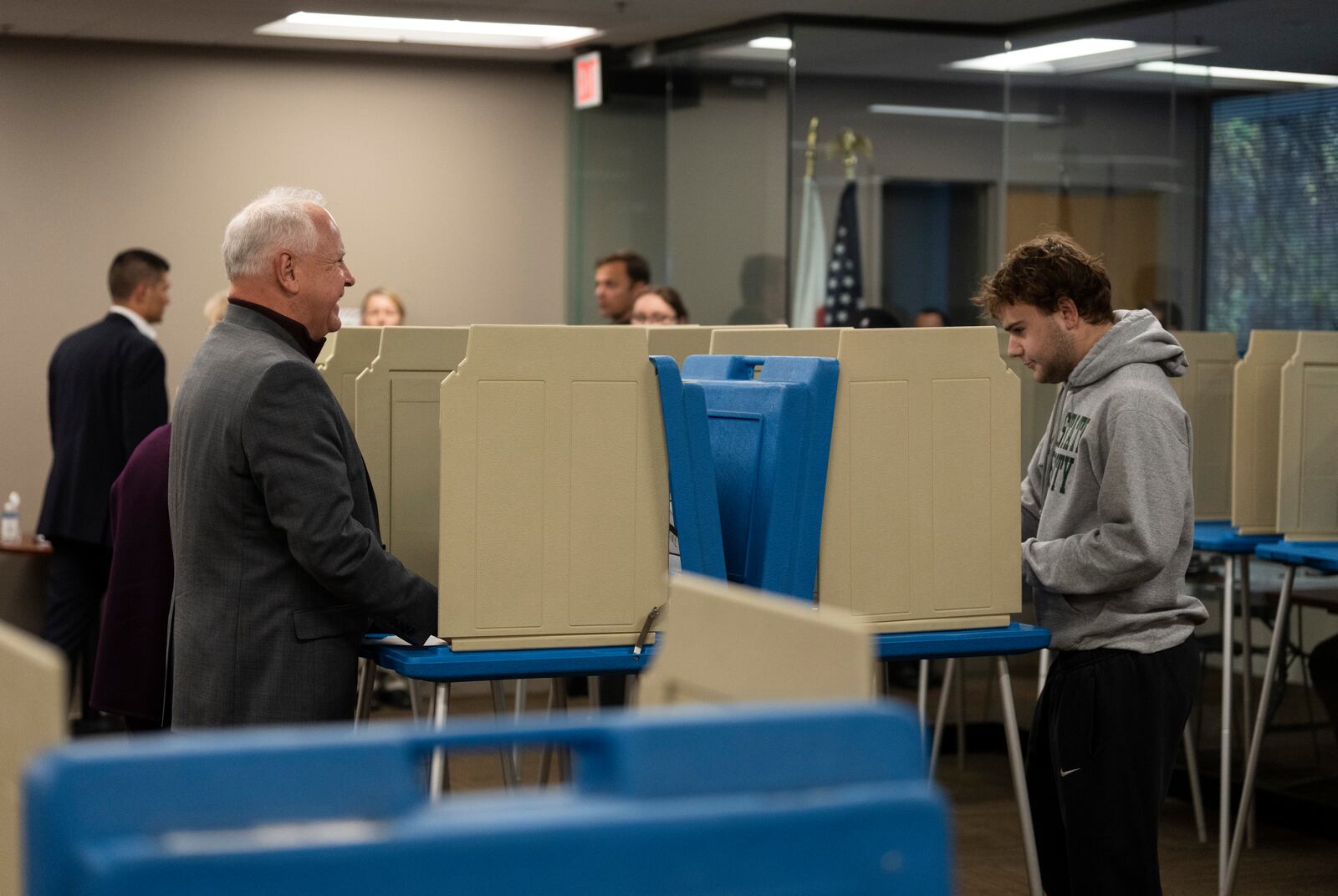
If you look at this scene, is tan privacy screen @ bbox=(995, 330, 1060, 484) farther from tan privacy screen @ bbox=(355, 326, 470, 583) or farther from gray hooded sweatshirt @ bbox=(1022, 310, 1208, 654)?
tan privacy screen @ bbox=(355, 326, 470, 583)

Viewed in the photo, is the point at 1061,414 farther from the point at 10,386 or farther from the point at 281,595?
the point at 10,386

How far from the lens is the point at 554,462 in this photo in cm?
240

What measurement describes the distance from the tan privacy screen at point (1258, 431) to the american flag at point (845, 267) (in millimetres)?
3084

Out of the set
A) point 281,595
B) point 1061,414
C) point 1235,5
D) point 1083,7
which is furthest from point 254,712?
point 1083,7

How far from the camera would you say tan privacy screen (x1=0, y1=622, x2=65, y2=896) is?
1009 mm

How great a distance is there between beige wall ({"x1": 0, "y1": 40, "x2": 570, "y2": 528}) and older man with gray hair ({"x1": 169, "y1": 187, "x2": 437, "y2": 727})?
17.7 feet

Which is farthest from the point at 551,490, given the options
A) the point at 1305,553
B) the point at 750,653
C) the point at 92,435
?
the point at 92,435

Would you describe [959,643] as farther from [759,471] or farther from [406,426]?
[406,426]

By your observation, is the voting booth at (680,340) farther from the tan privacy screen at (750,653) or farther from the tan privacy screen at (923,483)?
the tan privacy screen at (750,653)

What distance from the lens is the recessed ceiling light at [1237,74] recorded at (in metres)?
5.21

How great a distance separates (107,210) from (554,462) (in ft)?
18.9

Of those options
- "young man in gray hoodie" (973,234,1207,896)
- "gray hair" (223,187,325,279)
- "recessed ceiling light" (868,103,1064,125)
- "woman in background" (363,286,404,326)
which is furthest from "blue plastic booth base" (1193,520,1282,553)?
"woman in background" (363,286,404,326)

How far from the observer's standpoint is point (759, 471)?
2502mm

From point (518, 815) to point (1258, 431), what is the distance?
336 cm
